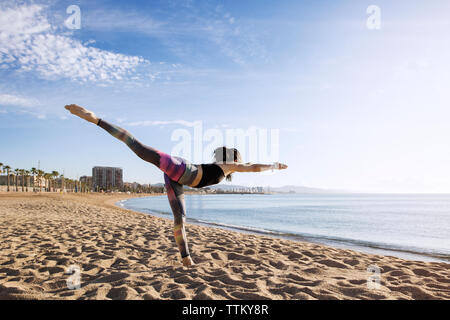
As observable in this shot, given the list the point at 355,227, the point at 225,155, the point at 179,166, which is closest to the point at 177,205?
the point at 179,166

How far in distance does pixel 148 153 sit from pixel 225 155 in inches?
45.6

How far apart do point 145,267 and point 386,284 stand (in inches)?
141

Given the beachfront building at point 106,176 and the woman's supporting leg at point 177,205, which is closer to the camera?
the woman's supporting leg at point 177,205

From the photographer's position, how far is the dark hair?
4297 mm

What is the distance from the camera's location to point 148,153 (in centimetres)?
394

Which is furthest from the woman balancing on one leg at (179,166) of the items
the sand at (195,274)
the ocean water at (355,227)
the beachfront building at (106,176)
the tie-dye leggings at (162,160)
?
the beachfront building at (106,176)

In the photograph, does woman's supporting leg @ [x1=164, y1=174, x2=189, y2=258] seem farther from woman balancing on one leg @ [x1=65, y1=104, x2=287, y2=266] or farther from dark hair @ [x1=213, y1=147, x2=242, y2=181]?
dark hair @ [x1=213, y1=147, x2=242, y2=181]

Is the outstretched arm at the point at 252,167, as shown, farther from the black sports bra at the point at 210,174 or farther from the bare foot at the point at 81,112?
the bare foot at the point at 81,112

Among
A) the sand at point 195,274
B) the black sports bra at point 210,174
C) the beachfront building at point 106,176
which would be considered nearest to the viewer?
the sand at point 195,274

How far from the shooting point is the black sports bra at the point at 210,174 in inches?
160

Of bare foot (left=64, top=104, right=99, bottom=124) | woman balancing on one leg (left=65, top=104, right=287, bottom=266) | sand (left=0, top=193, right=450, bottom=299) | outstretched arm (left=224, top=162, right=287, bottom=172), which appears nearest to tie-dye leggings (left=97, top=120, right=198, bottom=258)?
woman balancing on one leg (left=65, top=104, right=287, bottom=266)
